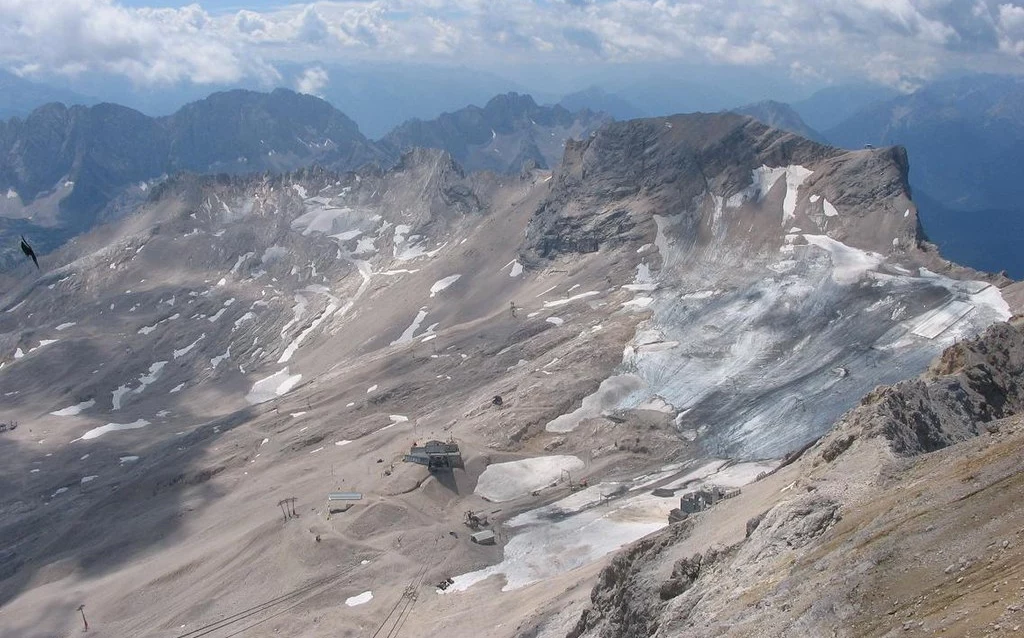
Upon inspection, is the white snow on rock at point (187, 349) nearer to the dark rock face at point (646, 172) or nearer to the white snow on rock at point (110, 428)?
the white snow on rock at point (110, 428)

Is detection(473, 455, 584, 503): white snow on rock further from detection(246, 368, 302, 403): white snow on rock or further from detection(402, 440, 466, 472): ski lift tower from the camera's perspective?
detection(246, 368, 302, 403): white snow on rock

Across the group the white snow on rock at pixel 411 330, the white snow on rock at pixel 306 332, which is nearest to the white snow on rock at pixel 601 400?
the white snow on rock at pixel 411 330

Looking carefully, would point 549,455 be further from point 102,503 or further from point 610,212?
point 610,212

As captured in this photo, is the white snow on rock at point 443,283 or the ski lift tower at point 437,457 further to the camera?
the white snow on rock at point 443,283

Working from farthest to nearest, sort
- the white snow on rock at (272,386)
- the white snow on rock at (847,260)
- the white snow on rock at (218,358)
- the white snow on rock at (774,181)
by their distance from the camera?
1. the white snow on rock at (218,358)
2. the white snow on rock at (272,386)
3. the white snow on rock at (774,181)
4. the white snow on rock at (847,260)

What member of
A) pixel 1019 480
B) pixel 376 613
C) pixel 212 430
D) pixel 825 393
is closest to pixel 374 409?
pixel 212 430

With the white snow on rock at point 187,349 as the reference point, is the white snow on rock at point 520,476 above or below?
above
